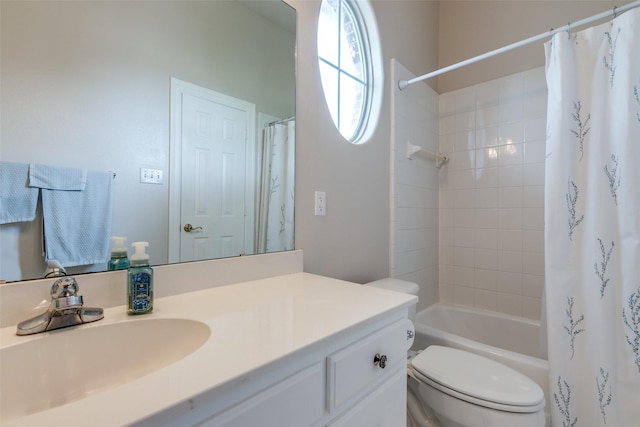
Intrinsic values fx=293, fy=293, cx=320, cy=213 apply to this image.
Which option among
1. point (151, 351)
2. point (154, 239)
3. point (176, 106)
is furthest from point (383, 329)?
point (176, 106)

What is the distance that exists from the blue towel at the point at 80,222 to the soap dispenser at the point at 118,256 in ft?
0.06

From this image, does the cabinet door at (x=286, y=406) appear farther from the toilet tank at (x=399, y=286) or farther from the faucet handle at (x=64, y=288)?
the toilet tank at (x=399, y=286)

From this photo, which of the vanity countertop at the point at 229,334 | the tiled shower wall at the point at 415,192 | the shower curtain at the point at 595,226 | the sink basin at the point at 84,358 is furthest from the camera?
the tiled shower wall at the point at 415,192

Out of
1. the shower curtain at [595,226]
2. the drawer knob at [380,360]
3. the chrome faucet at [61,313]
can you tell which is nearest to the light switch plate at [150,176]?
the chrome faucet at [61,313]

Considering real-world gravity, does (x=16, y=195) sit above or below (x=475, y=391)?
above

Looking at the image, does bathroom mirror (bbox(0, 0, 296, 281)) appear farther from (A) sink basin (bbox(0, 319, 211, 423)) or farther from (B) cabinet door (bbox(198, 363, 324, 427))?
(B) cabinet door (bbox(198, 363, 324, 427))

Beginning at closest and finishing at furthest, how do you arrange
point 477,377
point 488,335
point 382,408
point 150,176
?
point 382,408, point 150,176, point 477,377, point 488,335

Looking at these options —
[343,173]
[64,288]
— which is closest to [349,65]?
[343,173]

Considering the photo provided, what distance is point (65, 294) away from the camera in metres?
0.60

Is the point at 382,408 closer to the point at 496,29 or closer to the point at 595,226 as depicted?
the point at 595,226

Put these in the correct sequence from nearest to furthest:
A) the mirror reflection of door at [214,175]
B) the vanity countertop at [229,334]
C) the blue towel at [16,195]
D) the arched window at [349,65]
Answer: the vanity countertop at [229,334] < the blue towel at [16,195] < the mirror reflection of door at [214,175] < the arched window at [349,65]

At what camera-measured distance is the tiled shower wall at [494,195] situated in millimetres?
1897

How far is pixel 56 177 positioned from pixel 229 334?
1.81 feet

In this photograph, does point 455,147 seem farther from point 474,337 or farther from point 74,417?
point 74,417
